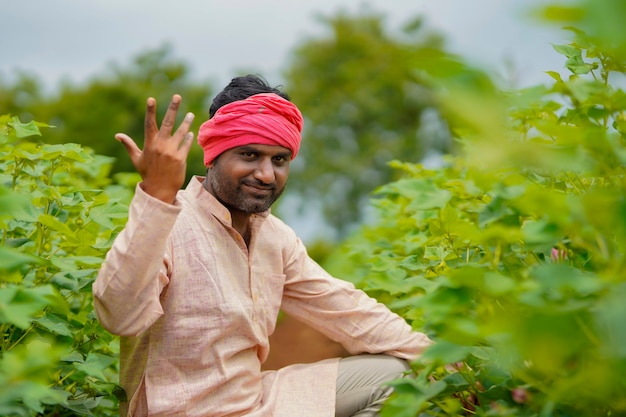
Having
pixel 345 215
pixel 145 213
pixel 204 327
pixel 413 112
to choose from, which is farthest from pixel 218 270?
pixel 413 112

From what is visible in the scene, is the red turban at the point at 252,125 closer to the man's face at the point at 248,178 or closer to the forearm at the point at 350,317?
the man's face at the point at 248,178

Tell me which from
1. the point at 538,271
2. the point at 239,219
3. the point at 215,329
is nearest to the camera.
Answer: the point at 538,271

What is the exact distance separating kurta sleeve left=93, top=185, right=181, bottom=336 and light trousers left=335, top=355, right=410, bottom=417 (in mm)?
895

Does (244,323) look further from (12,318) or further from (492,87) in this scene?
(492,87)

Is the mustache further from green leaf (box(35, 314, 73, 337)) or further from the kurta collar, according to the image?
green leaf (box(35, 314, 73, 337))

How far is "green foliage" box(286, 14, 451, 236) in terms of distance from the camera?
24984 millimetres

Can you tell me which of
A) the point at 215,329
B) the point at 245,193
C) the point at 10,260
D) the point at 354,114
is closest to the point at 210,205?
the point at 245,193

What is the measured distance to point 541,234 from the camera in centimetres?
162

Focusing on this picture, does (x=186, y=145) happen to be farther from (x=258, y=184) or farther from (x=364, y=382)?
(x=364, y=382)

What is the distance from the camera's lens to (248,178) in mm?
2824

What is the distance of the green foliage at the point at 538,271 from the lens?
1.26 m

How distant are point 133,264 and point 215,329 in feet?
1.71

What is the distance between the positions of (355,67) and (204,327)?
80.1 feet

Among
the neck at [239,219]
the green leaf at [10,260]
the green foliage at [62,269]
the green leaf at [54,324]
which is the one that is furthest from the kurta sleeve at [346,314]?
the green leaf at [10,260]
